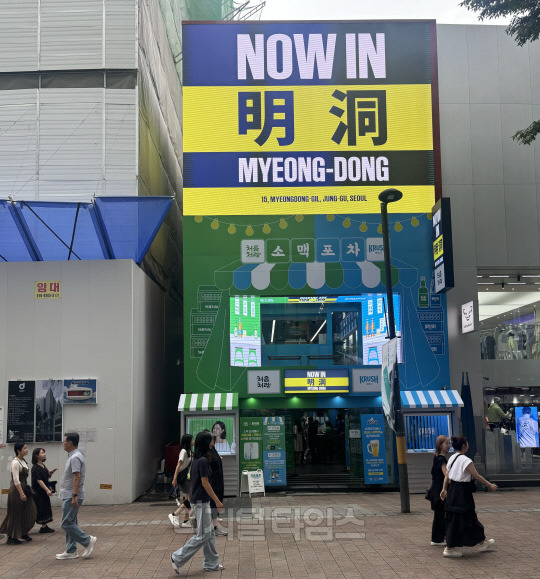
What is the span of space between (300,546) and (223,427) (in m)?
7.17

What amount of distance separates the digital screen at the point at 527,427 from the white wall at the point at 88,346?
10.6 m

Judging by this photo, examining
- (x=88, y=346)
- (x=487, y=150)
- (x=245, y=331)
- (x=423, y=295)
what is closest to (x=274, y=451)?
(x=245, y=331)

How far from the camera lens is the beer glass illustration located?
1925cm

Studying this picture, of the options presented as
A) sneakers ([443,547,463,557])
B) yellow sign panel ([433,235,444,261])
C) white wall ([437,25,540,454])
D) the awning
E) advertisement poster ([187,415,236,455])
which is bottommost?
sneakers ([443,547,463,557])

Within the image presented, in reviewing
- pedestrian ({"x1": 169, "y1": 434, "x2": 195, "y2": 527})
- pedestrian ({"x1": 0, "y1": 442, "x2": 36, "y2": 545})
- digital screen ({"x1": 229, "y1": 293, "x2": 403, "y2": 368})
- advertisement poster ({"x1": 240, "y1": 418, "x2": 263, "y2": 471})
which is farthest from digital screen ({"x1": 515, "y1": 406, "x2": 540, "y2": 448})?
pedestrian ({"x1": 0, "y1": 442, "x2": 36, "y2": 545})

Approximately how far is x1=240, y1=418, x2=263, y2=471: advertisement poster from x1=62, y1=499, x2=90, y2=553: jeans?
8608 mm

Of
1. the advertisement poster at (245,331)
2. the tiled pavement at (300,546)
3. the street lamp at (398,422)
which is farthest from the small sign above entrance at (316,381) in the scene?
the street lamp at (398,422)

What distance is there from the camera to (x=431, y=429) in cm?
1888

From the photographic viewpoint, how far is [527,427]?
2145 centimetres

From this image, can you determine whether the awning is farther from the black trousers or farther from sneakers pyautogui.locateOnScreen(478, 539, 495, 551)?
sneakers pyautogui.locateOnScreen(478, 539, 495, 551)

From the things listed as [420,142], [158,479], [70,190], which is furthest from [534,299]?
[70,190]

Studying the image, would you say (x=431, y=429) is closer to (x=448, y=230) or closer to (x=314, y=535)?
(x=448, y=230)

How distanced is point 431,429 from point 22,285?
1032cm

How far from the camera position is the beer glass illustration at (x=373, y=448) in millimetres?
19250
